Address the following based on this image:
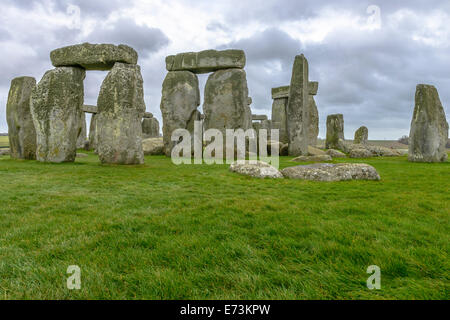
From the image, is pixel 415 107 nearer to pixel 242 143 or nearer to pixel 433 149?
pixel 433 149

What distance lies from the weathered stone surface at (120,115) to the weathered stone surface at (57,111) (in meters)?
0.86

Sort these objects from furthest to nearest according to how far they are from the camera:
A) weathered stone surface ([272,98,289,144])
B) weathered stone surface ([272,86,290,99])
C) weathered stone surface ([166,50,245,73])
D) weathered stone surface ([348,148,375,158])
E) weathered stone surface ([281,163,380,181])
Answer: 1. weathered stone surface ([272,86,290,99])
2. weathered stone surface ([272,98,289,144])
3. weathered stone surface ([348,148,375,158])
4. weathered stone surface ([166,50,245,73])
5. weathered stone surface ([281,163,380,181])

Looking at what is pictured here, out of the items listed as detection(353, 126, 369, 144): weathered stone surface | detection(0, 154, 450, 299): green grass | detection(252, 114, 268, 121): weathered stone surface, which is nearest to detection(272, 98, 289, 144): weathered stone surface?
detection(353, 126, 369, 144): weathered stone surface

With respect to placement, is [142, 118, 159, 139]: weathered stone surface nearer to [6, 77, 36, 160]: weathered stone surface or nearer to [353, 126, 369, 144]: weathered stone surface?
[6, 77, 36, 160]: weathered stone surface

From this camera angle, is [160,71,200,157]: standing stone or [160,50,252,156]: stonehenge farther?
[160,71,200,157]: standing stone

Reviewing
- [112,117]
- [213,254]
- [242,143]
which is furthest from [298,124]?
[213,254]

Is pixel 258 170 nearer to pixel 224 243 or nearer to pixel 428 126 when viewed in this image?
pixel 224 243

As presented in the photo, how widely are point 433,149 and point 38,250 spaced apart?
1015 cm

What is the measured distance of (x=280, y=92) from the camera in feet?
51.0

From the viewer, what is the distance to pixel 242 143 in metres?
10.1

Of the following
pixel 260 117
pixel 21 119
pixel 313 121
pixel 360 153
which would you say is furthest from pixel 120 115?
pixel 260 117

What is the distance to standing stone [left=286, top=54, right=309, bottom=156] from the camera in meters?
10.6

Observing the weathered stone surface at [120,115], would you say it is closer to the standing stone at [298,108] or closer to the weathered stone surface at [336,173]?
the weathered stone surface at [336,173]

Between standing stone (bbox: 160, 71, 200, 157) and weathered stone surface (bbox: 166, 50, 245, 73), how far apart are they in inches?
11.8
